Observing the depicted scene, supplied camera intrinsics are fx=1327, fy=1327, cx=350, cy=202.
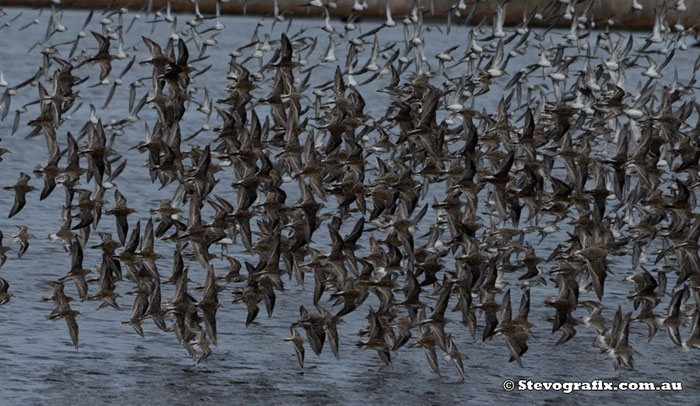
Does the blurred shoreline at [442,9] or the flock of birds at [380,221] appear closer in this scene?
the flock of birds at [380,221]

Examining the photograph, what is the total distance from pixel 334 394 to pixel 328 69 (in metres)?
61.9

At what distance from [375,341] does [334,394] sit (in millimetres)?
1495

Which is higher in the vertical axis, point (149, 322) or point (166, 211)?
point (166, 211)

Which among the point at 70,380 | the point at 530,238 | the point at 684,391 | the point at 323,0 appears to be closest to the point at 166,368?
the point at 70,380

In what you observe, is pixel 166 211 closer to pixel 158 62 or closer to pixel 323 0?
pixel 158 62

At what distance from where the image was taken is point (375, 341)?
79.1ft

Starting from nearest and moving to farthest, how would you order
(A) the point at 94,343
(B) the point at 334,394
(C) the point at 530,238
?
1. (B) the point at 334,394
2. (A) the point at 94,343
3. (C) the point at 530,238

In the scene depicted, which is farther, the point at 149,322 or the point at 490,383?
the point at 149,322

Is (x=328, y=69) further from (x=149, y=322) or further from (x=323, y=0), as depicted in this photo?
(x=149, y=322)

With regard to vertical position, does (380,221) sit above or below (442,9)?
below

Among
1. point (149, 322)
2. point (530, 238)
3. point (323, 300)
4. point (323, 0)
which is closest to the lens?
point (149, 322)

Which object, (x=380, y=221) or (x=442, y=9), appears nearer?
(x=380, y=221)

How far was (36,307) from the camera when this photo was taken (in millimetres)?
28328

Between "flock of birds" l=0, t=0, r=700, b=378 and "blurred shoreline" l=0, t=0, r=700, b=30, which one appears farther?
"blurred shoreline" l=0, t=0, r=700, b=30
